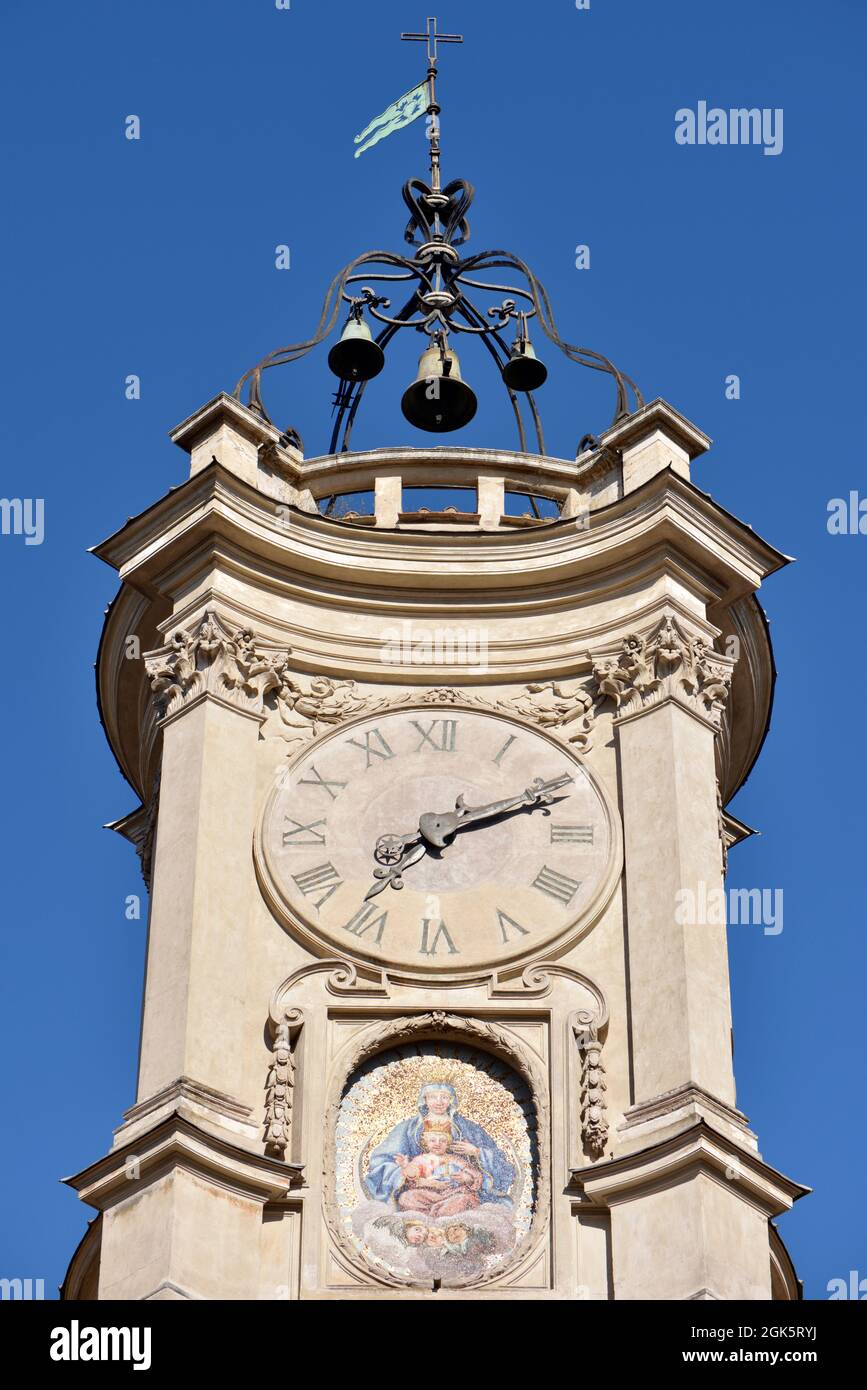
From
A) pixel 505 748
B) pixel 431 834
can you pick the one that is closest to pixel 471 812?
pixel 431 834

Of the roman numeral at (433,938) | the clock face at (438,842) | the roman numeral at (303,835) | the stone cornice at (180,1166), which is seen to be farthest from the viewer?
the roman numeral at (303,835)

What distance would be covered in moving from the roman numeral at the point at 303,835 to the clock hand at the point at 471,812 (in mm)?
784

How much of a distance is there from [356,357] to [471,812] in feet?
15.6

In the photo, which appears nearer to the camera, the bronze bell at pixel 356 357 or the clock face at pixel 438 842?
the clock face at pixel 438 842

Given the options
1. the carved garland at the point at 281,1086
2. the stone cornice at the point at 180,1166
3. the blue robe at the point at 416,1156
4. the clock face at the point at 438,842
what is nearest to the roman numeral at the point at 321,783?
Result: the clock face at the point at 438,842

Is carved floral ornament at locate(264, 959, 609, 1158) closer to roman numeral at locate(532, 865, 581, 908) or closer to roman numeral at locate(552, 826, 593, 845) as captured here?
roman numeral at locate(532, 865, 581, 908)

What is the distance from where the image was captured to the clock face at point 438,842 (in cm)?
2783

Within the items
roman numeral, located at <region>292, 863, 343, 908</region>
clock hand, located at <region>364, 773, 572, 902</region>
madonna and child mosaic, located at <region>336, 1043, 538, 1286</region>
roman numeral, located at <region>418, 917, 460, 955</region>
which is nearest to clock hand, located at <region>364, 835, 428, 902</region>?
clock hand, located at <region>364, 773, 572, 902</region>

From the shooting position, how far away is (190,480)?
1172 inches

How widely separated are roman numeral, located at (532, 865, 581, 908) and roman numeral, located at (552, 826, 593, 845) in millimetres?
290

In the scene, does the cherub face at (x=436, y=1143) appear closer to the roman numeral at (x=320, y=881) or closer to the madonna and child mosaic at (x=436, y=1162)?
the madonna and child mosaic at (x=436, y=1162)

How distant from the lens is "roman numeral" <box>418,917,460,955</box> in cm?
2772
